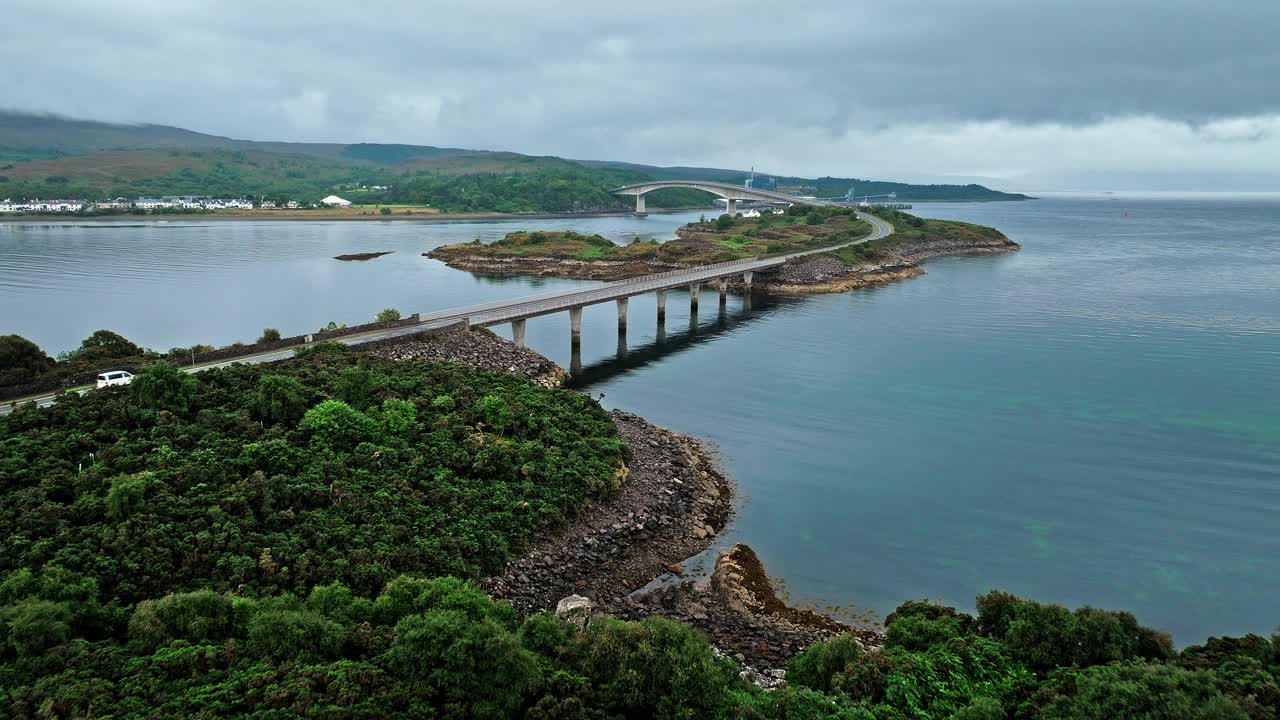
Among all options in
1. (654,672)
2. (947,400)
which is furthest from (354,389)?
(947,400)

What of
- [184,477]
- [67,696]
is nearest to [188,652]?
[67,696]

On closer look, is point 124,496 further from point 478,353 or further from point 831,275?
point 831,275

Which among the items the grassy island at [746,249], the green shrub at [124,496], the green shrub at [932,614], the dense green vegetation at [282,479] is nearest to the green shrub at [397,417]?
the dense green vegetation at [282,479]

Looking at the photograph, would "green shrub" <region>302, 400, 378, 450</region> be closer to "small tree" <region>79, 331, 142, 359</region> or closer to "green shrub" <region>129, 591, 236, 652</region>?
"green shrub" <region>129, 591, 236, 652</region>

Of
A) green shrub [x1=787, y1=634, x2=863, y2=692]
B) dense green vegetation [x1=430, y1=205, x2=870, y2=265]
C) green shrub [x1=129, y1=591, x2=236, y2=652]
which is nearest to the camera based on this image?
green shrub [x1=129, y1=591, x2=236, y2=652]

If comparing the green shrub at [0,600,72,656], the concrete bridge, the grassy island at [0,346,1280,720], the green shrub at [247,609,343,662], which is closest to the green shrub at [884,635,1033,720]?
the grassy island at [0,346,1280,720]

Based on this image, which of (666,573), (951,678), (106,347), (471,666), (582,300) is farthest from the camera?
(582,300)

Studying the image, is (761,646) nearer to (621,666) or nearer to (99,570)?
(621,666)
